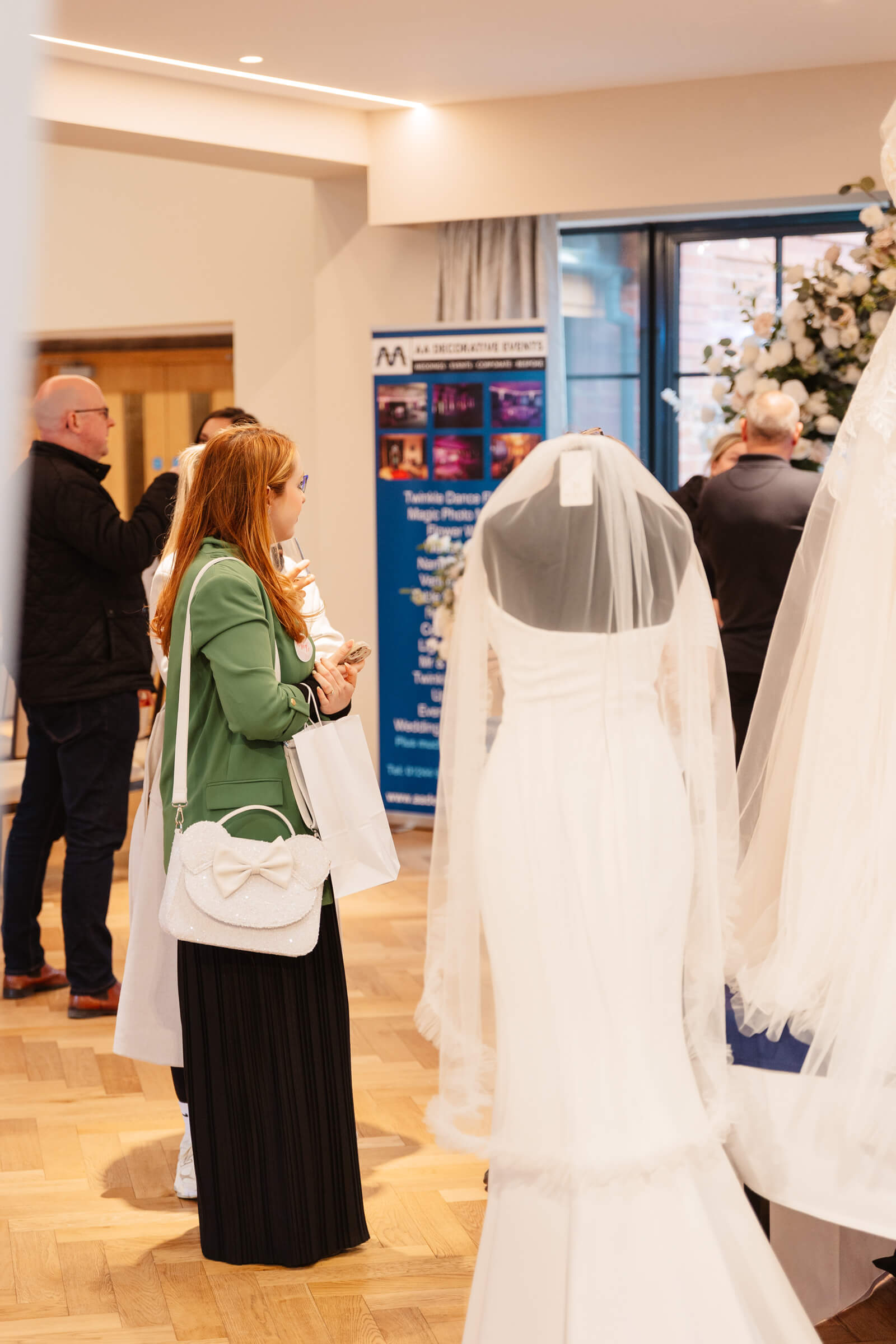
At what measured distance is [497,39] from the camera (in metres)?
4.94

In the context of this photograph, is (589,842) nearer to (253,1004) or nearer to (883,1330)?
(253,1004)

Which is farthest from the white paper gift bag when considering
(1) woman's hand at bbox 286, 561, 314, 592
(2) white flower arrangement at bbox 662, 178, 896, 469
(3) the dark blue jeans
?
(2) white flower arrangement at bbox 662, 178, 896, 469

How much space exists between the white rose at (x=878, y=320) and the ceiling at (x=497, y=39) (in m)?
1.05

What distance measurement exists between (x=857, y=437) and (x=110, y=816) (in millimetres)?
2691

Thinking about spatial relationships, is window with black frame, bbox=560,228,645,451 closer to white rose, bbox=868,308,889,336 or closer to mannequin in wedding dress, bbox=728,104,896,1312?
white rose, bbox=868,308,889,336

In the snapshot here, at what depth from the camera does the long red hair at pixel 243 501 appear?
259 cm

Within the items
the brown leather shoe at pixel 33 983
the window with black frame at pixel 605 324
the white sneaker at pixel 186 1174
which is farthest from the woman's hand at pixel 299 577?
the window with black frame at pixel 605 324

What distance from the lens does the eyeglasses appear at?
4.09m

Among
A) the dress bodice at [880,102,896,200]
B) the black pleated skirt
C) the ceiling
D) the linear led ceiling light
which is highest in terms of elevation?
the linear led ceiling light

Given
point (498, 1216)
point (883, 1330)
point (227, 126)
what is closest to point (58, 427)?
point (227, 126)

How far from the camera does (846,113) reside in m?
5.43

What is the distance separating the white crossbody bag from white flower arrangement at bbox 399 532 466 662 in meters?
2.75

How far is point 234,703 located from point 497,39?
340 cm

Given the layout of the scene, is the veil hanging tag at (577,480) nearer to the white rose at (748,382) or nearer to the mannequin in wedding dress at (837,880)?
the mannequin in wedding dress at (837,880)
